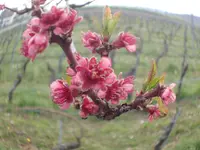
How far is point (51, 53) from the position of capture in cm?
1290

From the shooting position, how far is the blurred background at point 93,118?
20.8 feet

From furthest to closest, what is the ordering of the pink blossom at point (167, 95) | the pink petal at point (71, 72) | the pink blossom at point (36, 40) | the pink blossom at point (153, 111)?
the pink blossom at point (153, 111)
the pink blossom at point (167, 95)
the pink petal at point (71, 72)
the pink blossom at point (36, 40)

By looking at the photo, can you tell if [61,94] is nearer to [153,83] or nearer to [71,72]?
[71,72]

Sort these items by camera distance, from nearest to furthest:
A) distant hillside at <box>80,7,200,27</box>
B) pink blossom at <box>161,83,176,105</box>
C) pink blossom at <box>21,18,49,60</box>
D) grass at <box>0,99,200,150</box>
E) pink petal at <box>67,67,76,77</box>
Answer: pink blossom at <box>21,18,49,60</box> < pink petal at <box>67,67,76,77</box> < pink blossom at <box>161,83,176,105</box> < grass at <box>0,99,200,150</box> < distant hillside at <box>80,7,200,27</box>

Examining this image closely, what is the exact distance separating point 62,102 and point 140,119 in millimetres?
8071

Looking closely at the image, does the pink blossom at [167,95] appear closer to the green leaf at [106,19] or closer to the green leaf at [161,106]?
the green leaf at [161,106]

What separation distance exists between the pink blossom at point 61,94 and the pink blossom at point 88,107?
0.07 metres

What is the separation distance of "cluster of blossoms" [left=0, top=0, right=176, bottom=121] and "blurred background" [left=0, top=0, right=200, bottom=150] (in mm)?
104

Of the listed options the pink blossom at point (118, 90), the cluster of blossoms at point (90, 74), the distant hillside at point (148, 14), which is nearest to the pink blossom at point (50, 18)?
the cluster of blossoms at point (90, 74)

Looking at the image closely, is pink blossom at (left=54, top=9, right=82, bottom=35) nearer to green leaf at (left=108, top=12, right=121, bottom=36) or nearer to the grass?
green leaf at (left=108, top=12, right=121, bottom=36)

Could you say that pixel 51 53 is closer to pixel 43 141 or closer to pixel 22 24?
pixel 22 24

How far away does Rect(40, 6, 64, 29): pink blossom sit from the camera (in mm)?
733

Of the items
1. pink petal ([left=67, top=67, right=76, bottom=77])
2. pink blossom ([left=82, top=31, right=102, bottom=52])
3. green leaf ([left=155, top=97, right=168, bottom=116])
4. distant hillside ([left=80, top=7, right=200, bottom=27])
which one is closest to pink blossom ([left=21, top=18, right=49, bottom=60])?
pink petal ([left=67, top=67, right=76, bottom=77])

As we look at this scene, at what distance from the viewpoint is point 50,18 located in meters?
0.74
